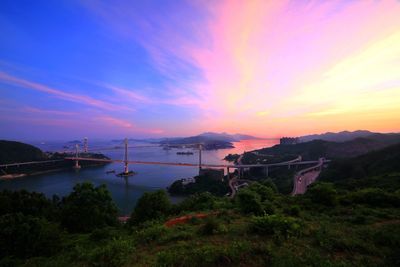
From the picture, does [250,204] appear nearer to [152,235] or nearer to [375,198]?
[152,235]

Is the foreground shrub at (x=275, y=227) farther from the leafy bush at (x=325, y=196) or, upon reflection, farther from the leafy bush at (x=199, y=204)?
the leafy bush at (x=199, y=204)

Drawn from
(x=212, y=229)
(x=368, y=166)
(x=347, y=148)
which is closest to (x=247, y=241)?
(x=212, y=229)

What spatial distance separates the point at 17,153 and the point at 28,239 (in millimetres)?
44846

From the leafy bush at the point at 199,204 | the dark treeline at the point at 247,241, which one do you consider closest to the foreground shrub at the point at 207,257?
the dark treeline at the point at 247,241

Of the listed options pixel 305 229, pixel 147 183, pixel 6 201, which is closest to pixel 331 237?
pixel 305 229

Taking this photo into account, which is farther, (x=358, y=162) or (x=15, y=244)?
(x=358, y=162)

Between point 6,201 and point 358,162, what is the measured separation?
963 inches

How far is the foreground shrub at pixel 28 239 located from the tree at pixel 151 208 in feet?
10.1

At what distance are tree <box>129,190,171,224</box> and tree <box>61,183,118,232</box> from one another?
3.76 ft

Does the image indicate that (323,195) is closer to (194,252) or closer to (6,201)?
(194,252)

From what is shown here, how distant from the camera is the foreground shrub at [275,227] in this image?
310cm

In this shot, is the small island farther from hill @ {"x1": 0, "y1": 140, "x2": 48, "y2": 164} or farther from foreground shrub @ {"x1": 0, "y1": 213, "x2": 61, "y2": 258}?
foreground shrub @ {"x1": 0, "y1": 213, "x2": 61, "y2": 258}

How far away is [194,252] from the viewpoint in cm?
259

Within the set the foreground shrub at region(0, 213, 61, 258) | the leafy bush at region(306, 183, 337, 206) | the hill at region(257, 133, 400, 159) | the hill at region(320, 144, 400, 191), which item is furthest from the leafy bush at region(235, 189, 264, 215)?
the hill at region(257, 133, 400, 159)
